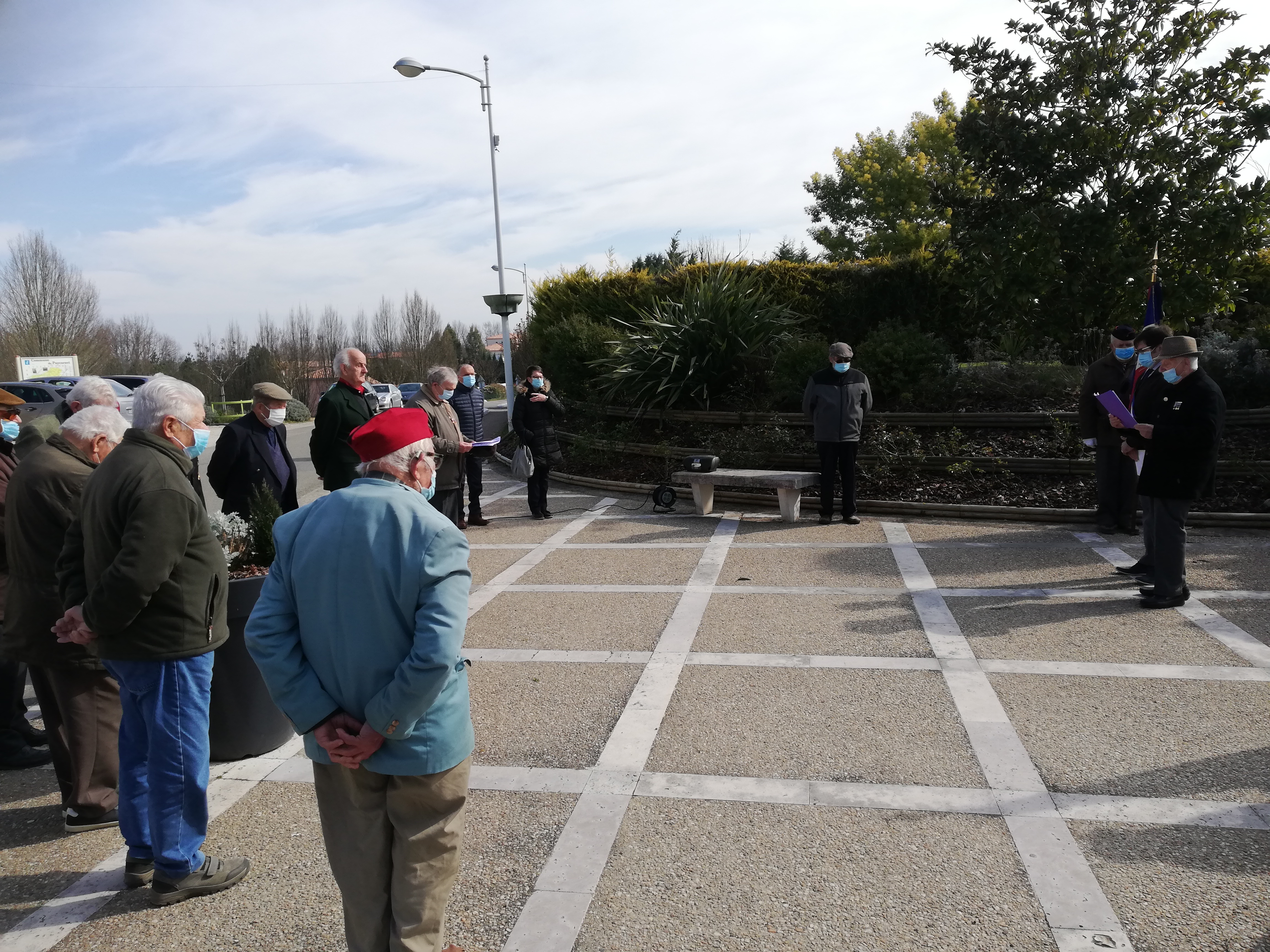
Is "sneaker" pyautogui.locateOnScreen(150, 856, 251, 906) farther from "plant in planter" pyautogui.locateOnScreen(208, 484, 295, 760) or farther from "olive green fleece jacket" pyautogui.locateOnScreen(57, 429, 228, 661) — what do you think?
"plant in planter" pyautogui.locateOnScreen(208, 484, 295, 760)

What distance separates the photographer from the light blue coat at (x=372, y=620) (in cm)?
238

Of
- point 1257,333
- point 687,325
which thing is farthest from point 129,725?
point 1257,333

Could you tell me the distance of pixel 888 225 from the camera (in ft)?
111

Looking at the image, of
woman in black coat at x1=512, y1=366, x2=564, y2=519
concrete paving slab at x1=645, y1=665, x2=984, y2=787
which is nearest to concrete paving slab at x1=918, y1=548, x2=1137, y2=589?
concrete paving slab at x1=645, y1=665, x2=984, y2=787

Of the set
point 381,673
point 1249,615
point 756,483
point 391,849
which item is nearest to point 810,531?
point 756,483

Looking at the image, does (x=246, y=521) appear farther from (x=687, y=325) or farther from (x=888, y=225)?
(x=888, y=225)

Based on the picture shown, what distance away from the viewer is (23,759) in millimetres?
4516

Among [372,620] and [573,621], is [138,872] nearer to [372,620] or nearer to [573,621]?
[372,620]

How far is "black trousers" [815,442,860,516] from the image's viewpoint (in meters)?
10.1

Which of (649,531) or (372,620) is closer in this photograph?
(372,620)

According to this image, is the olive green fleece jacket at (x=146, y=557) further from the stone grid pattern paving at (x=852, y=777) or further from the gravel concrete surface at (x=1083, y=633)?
the gravel concrete surface at (x=1083, y=633)

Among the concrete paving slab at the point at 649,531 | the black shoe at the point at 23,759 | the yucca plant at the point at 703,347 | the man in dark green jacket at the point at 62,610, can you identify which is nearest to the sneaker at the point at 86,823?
the man in dark green jacket at the point at 62,610

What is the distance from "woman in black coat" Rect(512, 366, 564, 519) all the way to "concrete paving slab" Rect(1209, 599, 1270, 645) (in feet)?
22.5

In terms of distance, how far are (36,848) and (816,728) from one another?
11.2 feet
